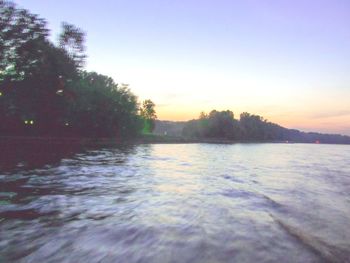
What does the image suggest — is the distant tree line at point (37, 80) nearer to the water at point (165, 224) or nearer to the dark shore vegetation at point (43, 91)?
the dark shore vegetation at point (43, 91)

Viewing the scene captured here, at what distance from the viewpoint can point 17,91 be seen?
52125 millimetres

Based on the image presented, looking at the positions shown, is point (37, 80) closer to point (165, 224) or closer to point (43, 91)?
point (43, 91)

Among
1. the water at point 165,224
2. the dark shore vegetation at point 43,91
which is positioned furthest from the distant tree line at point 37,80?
the water at point 165,224

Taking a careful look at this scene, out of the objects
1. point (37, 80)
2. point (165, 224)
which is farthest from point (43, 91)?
point (165, 224)

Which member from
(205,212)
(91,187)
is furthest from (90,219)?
(91,187)

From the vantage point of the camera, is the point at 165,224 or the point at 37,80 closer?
the point at 165,224

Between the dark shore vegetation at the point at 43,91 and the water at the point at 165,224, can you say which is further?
the dark shore vegetation at the point at 43,91

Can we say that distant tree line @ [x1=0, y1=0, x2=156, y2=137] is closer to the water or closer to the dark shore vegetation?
the dark shore vegetation

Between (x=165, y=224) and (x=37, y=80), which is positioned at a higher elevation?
(x=37, y=80)

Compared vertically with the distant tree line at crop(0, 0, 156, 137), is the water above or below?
below

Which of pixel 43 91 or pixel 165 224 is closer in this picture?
pixel 165 224

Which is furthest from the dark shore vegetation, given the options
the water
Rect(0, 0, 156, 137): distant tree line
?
the water

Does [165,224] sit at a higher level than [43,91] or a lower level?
lower

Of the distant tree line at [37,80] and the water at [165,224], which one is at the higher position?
the distant tree line at [37,80]
